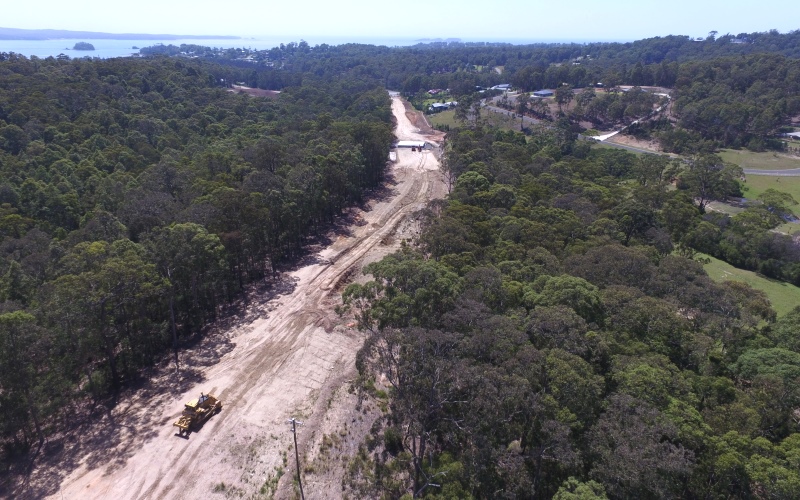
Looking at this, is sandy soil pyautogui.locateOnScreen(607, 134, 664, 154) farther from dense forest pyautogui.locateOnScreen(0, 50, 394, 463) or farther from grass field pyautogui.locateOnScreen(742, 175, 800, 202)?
dense forest pyautogui.locateOnScreen(0, 50, 394, 463)

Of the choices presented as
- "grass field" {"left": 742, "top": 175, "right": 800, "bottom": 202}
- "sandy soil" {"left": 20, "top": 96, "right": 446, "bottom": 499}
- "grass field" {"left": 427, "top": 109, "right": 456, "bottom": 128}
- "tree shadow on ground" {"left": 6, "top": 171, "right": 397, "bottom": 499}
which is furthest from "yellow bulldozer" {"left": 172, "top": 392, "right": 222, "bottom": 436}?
"grass field" {"left": 427, "top": 109, "right": 456, "bottom": 128}

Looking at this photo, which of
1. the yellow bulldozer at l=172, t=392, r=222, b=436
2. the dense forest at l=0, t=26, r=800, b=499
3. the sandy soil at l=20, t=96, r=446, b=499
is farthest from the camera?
the yellow bulldozer at l=172, t=392, r=222, b=436

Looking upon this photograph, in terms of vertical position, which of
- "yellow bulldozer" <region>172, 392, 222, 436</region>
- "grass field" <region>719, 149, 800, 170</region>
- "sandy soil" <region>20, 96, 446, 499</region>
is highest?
"grass field" <region>719, 149, 800, 170</region>

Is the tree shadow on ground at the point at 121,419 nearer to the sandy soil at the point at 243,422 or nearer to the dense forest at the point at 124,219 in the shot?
the sandy soil at the point at 243,422

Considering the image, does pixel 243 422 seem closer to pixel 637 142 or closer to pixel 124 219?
pixel 124 219

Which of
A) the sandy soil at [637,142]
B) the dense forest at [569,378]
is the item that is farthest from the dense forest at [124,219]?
the sandy soil at [637,142]

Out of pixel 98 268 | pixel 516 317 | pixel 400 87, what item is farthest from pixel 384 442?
pixel 400 87
